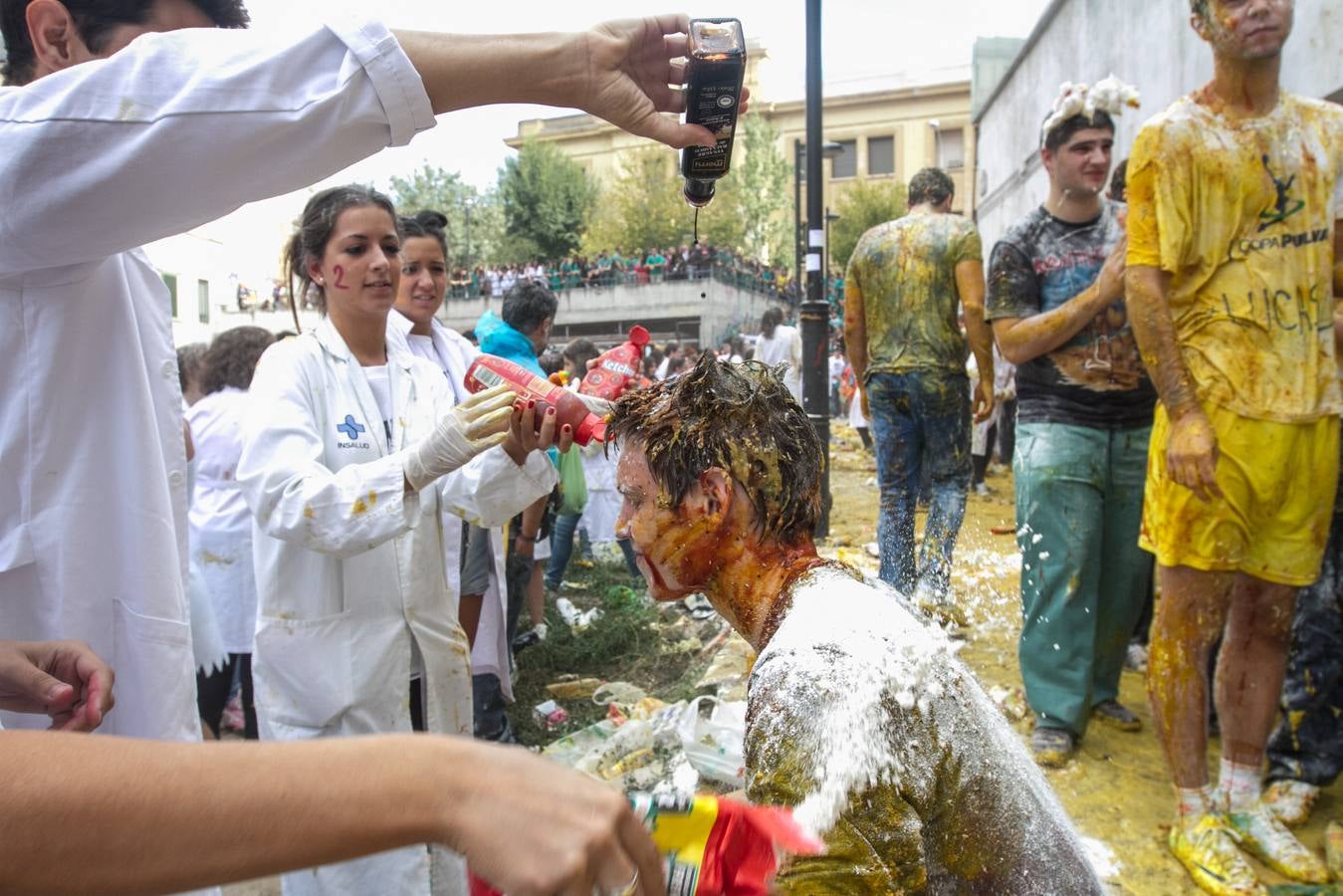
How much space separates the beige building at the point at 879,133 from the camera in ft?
148

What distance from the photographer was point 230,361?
5.11 m

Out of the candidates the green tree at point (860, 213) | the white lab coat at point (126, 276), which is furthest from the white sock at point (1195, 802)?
the green tree at point (860, 213)

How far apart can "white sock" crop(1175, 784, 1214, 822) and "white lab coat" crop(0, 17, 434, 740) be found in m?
3.15

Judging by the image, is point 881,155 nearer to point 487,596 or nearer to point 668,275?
point 668,275

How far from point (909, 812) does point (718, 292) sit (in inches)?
613

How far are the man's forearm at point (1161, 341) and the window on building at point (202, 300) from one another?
37.1 m

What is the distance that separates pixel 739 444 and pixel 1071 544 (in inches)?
103

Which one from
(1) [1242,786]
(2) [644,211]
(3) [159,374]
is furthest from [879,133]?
(3) [159,374]

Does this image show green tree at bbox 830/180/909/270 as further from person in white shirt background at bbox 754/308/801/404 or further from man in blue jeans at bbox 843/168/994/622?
man in blue jeans at bbox 843/168/994/622

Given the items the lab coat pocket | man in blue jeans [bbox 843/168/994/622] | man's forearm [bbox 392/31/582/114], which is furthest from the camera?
man in blue jeans [bbox 843/168/994/622]

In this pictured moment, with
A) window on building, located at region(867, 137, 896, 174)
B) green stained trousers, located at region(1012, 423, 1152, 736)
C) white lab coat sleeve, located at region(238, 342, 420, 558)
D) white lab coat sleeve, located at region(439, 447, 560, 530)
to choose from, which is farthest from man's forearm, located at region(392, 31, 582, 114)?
window on building, located at region(867, 137, 896, 174)

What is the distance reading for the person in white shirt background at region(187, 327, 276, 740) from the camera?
14.9 ft

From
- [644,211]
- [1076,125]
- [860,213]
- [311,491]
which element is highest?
[644,211]

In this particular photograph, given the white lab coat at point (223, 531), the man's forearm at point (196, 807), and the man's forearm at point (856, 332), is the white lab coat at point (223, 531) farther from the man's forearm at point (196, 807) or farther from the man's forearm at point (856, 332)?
the man's forearm at point (196, 807)
